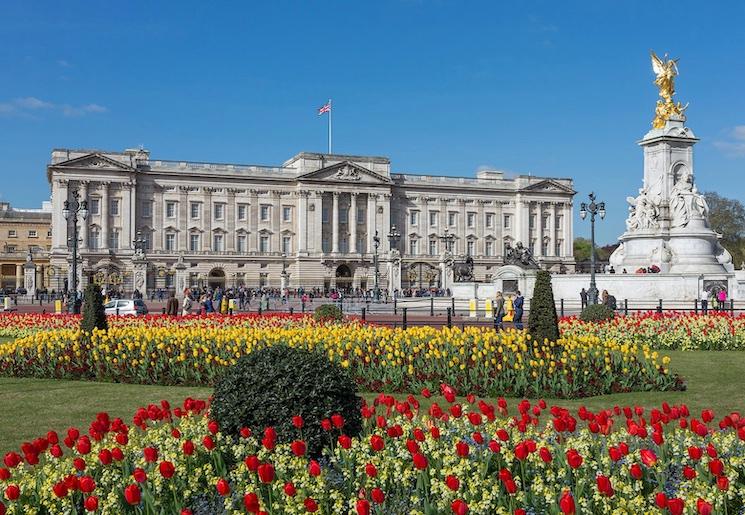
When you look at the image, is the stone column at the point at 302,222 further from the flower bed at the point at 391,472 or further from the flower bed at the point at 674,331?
the flower bed at the point at 391,472

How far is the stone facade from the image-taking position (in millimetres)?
95213

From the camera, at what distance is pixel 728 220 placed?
93.8m

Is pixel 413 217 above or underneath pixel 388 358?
above

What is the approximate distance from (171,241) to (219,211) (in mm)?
6250

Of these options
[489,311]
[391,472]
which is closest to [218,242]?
[489,311]

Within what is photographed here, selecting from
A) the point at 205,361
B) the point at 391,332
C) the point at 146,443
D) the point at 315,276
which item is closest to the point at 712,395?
the point at 391,332

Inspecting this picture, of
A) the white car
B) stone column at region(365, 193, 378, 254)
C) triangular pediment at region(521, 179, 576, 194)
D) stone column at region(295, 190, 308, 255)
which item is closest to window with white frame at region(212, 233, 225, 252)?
stone column at region(295, 190, 308, 255)

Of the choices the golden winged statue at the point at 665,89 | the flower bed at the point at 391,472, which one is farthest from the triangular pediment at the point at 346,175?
the flower bed at the point at 391,472

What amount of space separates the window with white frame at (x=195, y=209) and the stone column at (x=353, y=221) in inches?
673

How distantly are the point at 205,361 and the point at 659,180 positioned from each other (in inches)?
1153

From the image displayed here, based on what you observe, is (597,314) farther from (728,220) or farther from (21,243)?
(21,243)

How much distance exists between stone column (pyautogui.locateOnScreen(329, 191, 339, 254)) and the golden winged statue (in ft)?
177

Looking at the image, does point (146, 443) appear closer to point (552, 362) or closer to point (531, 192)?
point (552, 362)

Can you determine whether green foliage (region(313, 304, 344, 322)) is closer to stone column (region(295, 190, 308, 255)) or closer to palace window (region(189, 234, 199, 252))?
stone column (region(295, 190, 308, 255))
